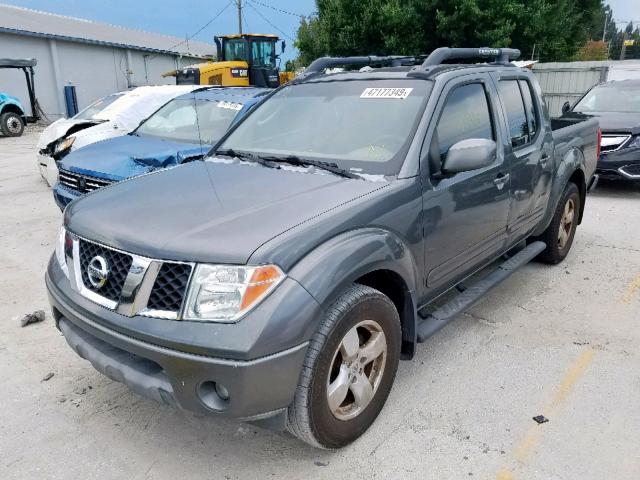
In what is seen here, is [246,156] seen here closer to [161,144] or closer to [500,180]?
[500,180]

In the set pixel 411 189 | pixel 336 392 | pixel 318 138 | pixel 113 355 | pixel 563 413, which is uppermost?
pixel 318 138

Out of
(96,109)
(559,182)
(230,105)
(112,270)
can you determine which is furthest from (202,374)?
(96,109)

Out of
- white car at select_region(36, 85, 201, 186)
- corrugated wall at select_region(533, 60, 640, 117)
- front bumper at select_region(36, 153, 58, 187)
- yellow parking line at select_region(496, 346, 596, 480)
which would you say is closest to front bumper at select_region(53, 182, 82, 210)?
white car at select_region(36, 85, 201, 186)

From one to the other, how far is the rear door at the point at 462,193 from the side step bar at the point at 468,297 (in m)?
0.15

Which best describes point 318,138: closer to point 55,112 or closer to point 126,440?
point 126,440

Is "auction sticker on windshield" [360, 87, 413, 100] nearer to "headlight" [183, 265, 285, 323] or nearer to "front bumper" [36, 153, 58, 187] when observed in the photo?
"headlight" [183, 265, 285, 323]

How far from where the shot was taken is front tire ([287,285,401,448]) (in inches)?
92.4

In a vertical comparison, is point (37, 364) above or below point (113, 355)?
below

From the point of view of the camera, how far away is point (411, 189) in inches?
115

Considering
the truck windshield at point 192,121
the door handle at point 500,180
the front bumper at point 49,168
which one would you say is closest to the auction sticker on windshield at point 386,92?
the door handle at point 500,180

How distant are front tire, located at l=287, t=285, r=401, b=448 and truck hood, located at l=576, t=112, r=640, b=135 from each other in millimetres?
6927

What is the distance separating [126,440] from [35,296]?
2.34 meters

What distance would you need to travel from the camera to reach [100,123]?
8.33 metres

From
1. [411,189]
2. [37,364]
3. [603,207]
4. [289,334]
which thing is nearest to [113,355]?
[289,334]
